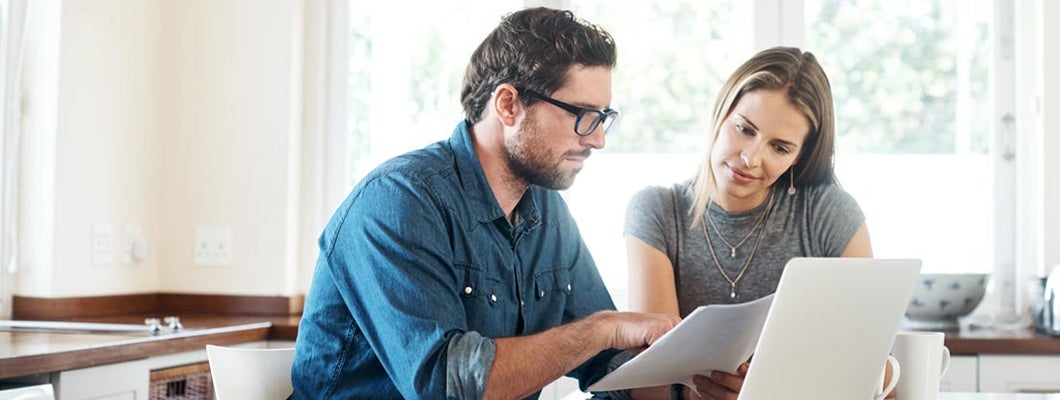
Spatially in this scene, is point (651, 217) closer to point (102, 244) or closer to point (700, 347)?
point (700, 347)

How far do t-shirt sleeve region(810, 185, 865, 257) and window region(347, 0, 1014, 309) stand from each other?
93 centimetres

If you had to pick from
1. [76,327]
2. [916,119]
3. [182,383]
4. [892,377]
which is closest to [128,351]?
[182,383]

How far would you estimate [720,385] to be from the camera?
1760mm

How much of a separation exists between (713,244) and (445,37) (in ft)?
4.71

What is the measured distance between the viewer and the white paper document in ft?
4.74

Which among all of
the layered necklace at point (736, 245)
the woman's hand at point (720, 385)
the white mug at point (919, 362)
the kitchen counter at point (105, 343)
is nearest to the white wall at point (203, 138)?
the kitchen counter at point (105, 343)

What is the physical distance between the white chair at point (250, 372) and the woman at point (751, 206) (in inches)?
27.7

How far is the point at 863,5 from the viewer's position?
3342 millimetres

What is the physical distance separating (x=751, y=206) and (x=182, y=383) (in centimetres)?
125

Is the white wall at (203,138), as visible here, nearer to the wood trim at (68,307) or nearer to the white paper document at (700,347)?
the wood trim at (68,307)

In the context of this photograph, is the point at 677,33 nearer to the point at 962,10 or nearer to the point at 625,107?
the point at 625,107

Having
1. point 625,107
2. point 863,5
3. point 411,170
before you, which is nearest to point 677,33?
point 625,107

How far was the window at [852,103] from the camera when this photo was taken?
3279 mm

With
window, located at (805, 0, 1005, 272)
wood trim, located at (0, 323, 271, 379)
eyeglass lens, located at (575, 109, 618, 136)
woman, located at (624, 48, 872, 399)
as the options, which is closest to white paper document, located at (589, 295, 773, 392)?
eyeglass lens, located at (575, 109, 618, 136)
